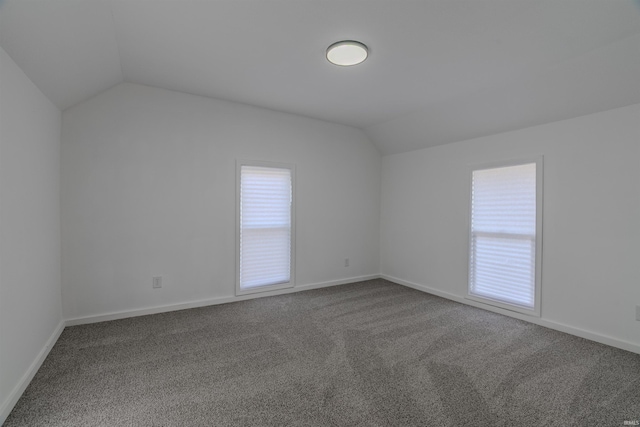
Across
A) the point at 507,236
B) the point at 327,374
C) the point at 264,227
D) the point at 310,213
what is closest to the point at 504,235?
the point at 507,236

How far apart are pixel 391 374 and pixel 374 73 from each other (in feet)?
8.88

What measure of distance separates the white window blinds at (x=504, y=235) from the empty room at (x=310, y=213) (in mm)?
27

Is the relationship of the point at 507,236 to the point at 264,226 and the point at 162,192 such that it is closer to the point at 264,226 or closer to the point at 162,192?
the point at 264,226

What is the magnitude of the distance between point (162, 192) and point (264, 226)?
1.35 meters

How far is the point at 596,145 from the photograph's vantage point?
2.90m

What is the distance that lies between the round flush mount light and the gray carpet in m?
2.56

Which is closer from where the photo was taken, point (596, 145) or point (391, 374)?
point (391, 374)

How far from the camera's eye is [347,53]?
250cm

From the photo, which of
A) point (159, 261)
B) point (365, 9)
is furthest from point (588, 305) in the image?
point (159, 261)

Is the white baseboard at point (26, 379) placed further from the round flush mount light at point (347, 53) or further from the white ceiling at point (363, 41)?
the round flush mount light at point (347, 53)

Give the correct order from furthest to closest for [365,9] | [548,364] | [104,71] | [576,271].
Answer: [576,271] < [104,71] < [548,364] < [365,9]

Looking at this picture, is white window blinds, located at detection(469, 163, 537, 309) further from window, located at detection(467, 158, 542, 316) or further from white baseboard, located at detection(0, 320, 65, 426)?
white baseboard, located at detection(0, 320, 65, 426)

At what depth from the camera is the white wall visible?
8.91ft

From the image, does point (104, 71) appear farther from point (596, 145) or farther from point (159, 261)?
point (596, 145)
